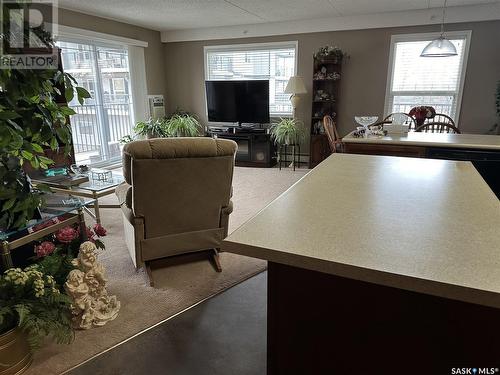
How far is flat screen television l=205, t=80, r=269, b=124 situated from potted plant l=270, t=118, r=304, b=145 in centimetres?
38

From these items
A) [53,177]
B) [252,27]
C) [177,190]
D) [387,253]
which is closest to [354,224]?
[387,253]

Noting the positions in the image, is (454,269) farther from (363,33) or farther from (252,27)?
(252,27)

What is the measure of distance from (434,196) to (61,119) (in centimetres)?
162

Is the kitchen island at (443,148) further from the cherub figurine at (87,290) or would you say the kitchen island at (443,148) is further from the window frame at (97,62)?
the window frame at (97,62)

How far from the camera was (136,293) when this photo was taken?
231 cm

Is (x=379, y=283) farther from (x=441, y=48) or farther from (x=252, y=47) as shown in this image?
(x=252, y=47)

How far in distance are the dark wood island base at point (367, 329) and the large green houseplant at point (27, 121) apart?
1.08 m

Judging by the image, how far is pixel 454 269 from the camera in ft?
2.56

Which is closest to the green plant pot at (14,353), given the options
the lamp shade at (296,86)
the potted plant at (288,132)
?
the potted plant at (288,132)

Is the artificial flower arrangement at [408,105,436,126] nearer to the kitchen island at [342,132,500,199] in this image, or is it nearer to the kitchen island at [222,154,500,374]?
the kitchen island at [342,132,500,199]

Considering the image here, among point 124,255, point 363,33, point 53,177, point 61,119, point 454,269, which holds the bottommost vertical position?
point 124,255

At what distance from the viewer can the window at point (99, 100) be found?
529 centimetres

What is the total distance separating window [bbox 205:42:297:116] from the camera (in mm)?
6082

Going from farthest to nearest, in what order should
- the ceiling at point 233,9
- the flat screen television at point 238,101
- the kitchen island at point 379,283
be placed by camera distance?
the flat screen television at point 238,101, the ceiling at point 233,9, the kitchen island at point 379,283
